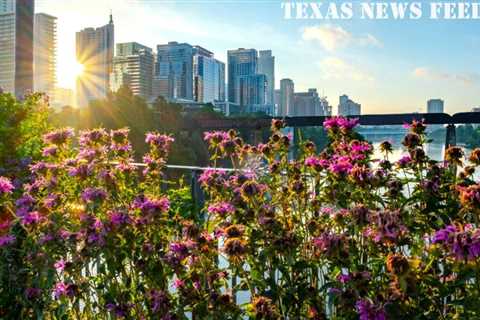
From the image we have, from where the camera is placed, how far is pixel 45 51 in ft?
20.3

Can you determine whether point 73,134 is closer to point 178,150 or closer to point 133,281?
point 133,281

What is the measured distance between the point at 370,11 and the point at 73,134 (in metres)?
3.00

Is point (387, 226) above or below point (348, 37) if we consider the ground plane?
below

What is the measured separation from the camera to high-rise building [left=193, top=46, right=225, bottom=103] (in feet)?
122

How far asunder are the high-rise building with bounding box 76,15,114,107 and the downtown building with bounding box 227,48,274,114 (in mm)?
7448

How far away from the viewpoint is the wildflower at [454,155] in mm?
1369

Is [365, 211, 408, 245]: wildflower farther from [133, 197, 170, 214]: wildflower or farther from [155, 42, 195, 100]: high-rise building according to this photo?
[155, 42, 195, 100]: high-rise building

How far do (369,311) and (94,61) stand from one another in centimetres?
2598

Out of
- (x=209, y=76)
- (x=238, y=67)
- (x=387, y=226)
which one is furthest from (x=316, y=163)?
(x=238, y=67)

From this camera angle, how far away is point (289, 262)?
116 cm

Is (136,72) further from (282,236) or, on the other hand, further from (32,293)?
(282,236)

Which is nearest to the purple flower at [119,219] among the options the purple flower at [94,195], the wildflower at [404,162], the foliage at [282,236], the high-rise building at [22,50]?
the foliage at [282,236]

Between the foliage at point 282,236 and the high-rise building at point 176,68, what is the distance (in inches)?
1214

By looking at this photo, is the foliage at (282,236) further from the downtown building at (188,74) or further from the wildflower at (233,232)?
the downtown building at (188,74)
